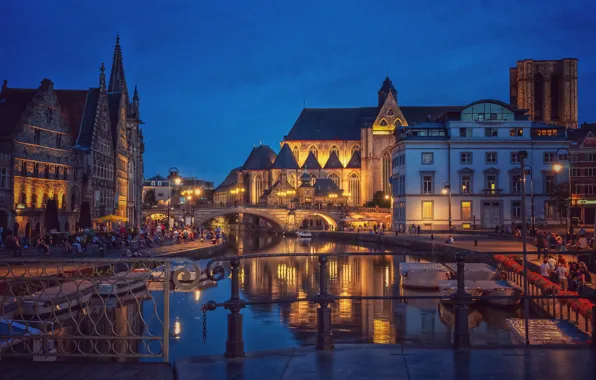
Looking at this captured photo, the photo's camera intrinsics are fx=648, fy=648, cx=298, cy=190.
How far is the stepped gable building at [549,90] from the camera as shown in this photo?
108938 millimetres

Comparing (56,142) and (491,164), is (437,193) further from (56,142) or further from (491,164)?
(56,142)

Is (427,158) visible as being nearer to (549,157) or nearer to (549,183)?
(549,157)

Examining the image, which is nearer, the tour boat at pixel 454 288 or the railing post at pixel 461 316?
the railing post at pixel 461 316

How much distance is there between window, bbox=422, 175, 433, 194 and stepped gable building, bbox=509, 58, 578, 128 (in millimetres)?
44136

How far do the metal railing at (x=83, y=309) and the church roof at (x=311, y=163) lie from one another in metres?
97.5

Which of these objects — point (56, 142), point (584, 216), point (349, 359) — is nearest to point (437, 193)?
point (584, 216)

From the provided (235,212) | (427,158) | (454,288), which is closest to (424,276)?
(454,288)

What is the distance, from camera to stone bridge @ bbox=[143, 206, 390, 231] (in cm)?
10188

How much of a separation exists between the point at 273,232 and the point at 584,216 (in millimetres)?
59853

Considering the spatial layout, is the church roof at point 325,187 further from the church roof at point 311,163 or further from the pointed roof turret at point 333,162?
the church roof at point 311,163

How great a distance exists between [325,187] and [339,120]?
19.8 meters

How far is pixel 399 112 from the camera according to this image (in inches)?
4975

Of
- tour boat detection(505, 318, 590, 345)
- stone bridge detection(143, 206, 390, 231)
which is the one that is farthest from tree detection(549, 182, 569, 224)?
tour boat detection(505, 318, 590, 345)

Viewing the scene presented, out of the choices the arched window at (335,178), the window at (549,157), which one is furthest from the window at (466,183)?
the arched window at (335,178)
